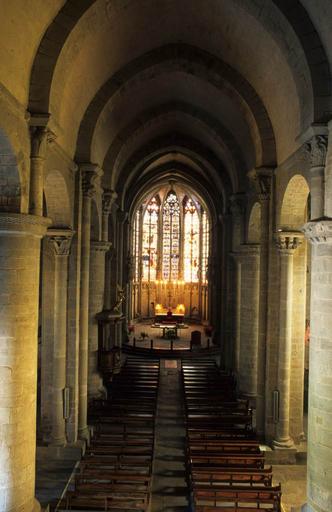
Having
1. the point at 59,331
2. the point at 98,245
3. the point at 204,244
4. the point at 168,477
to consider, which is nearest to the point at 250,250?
the point at 98,245

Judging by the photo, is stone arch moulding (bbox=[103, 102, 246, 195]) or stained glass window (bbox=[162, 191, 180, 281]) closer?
stone arch moulding (bbox=[103, 102, 246, 195])

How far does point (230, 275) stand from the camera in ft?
79.3

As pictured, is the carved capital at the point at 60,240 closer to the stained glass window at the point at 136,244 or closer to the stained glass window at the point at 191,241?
the stained glass window at the point at 136,244

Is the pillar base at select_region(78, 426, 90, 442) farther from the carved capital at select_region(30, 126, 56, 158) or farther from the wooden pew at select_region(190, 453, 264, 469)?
the carved capital at select_region(30, 126, 56, 158)

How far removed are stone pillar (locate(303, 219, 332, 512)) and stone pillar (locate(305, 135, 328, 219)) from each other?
47 centimetres

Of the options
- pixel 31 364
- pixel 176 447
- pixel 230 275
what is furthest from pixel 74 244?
pixel 230 275

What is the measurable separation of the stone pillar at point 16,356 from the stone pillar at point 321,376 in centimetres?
586

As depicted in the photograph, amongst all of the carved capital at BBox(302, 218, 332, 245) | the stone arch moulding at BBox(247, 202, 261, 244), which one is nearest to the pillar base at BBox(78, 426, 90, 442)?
the stone arch moulding at BBox(247, 202, 261, 244)

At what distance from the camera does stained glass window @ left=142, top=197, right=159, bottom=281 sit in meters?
44.9

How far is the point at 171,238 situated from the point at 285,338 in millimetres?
31370

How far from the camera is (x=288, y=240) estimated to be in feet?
47.9

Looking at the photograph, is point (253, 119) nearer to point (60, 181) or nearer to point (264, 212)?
point (264, 212)

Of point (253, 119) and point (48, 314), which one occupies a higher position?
point (253, 119)

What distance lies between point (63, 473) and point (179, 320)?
25.5 m
